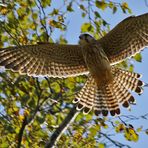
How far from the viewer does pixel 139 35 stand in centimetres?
718

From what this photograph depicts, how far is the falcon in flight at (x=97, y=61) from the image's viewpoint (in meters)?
6.91

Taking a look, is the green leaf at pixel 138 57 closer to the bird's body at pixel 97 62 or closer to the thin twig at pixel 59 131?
the bird's body at pixel 97 62

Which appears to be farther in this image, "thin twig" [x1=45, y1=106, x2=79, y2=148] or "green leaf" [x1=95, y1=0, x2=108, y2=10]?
"green leaf" [x1=95, y1=0, x2=108, y2=10]

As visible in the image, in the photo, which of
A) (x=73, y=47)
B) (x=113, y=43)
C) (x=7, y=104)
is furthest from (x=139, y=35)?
(x=7, y=104)

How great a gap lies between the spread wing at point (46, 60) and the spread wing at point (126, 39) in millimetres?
450

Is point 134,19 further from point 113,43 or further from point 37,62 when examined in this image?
point 37,62

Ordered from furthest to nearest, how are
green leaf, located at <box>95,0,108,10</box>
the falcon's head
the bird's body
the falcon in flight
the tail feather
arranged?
the bird's body < the falcon's head < the falcon in flight < green leaf, located at <box>95,0,108,10</box> < the tail feather

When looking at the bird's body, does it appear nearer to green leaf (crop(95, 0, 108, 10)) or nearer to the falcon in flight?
the falcon in flight

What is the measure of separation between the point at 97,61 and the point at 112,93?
0.52 m

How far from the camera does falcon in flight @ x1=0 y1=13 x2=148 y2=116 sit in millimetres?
6910

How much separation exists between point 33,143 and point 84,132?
0.72 m

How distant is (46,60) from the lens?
741 cm

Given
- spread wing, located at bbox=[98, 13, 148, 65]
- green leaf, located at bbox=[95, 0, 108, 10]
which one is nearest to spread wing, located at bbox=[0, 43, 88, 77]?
spread wing, located at bbox=[98, 13, 148, 65]

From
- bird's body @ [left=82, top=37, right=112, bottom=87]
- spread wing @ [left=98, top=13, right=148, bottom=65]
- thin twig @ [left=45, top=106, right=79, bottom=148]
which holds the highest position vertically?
spread wing @ [left=98, top=13, right=148, bottom=65]
